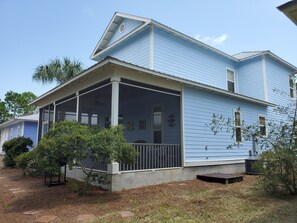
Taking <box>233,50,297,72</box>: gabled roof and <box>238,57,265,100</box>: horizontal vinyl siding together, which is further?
<box>238,57,265,100</box>: horizontal vinyl siding

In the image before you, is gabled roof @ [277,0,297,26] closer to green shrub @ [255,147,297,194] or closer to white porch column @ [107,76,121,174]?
green shrub @ [255,147,297,194]

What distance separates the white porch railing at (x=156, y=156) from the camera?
841cm

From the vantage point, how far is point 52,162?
6820 millimetres

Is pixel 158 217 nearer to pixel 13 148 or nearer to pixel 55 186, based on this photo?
pixel 55 186

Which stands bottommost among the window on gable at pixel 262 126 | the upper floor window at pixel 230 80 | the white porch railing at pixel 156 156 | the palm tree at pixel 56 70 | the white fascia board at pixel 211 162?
the white fascia board at pixel 211 162

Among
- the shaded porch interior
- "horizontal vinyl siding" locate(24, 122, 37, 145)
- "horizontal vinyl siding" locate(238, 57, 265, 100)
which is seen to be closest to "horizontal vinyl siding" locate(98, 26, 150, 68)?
the shaded porch interior

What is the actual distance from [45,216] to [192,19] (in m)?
12.4

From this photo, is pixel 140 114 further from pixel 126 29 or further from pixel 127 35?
pixel 126 29

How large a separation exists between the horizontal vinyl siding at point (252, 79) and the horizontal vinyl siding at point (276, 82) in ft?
1.82

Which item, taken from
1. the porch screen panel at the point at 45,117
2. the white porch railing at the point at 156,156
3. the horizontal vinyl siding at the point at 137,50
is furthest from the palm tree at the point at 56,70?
the white porch railing at the point at 156,156

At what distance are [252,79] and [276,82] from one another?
2.05 meters

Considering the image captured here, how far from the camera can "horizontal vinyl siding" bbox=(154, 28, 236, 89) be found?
39.8 feet

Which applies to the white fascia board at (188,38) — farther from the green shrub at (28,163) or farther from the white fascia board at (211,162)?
the green shrub at (28,163)

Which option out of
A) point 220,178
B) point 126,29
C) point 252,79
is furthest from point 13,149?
point 252,79
